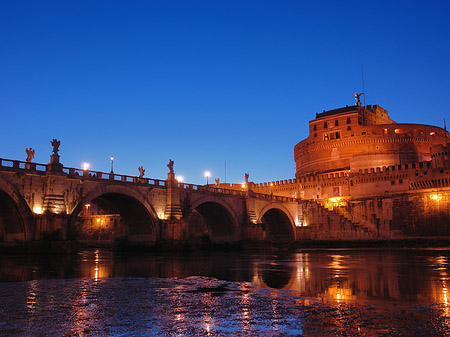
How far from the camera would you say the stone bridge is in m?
28.7

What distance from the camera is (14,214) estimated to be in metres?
28.8

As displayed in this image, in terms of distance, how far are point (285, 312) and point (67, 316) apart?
3.89 meters

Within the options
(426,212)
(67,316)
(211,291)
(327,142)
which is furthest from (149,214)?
(327,142)

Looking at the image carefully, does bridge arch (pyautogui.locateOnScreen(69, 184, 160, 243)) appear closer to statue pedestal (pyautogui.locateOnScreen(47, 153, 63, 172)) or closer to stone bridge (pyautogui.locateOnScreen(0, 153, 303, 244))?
stone bridge (pyautogui.locateOnScreen(0, 153, 303, 244))

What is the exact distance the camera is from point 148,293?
10.0m

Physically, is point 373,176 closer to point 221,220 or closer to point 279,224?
point 279,224

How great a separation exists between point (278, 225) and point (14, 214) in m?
42.1

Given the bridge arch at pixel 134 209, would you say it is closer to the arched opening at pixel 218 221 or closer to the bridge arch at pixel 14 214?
the bridge arch at pixel 14 214

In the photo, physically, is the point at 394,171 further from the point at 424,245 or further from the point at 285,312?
the point at 285,312

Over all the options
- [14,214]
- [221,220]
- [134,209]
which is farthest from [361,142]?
[14,214]

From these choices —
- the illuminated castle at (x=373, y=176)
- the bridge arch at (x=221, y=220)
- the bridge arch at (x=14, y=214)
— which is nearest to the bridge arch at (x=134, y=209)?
the bridge arch at (x=14, y=214)

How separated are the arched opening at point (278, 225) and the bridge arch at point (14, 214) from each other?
125ft

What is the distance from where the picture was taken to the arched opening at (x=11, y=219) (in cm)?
2838

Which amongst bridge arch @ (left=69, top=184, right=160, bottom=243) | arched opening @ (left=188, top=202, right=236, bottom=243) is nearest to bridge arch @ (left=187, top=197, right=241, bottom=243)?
arched opening @ (left=188, top=202, right=236, bottom=243)
